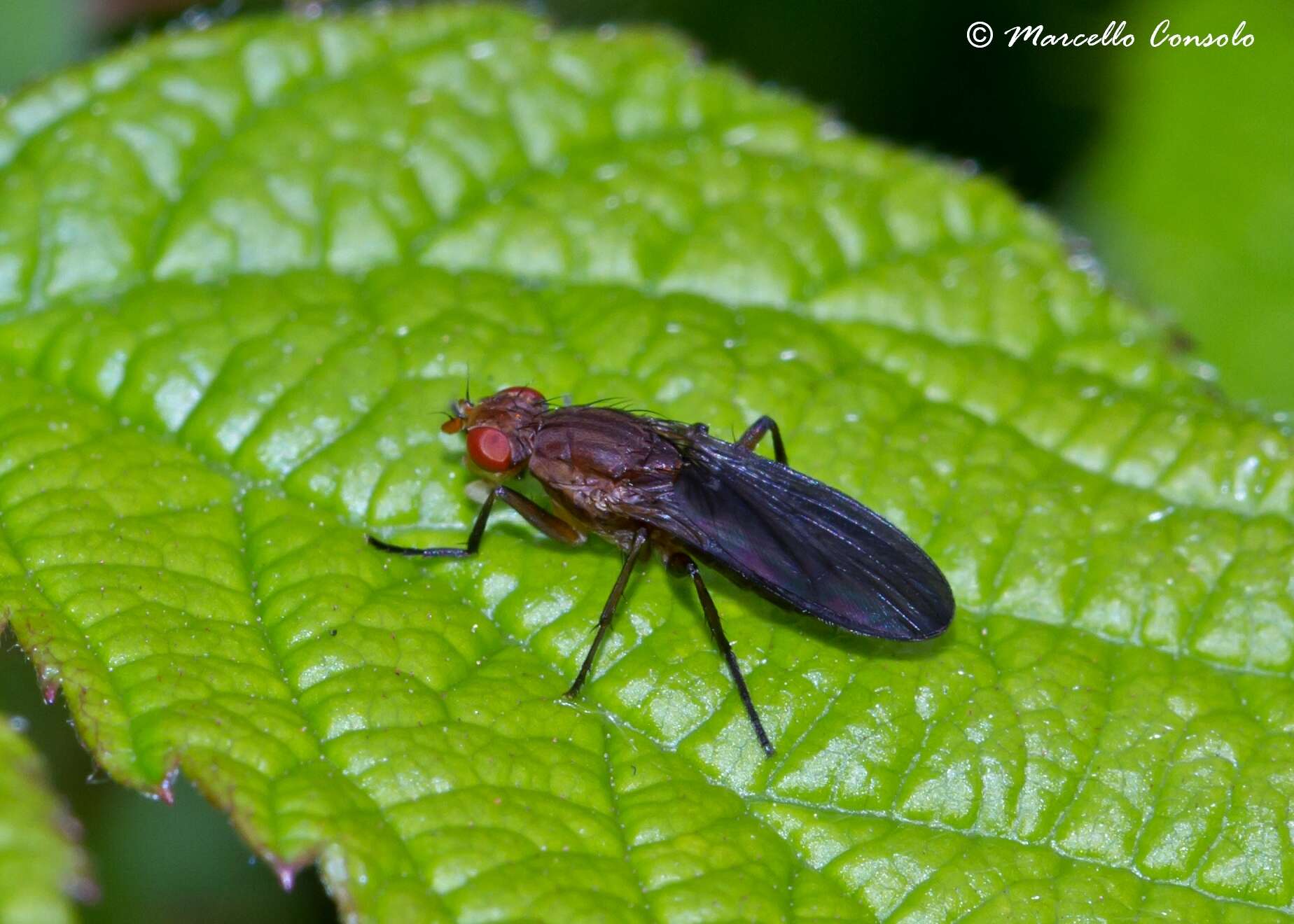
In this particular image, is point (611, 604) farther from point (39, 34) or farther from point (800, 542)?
point (39, 34)

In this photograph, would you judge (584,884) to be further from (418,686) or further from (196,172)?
(196,172)

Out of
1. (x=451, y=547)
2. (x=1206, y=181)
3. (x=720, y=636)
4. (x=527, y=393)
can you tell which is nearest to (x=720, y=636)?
(x=720, y=636)

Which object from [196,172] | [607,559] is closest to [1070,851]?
[607,559]

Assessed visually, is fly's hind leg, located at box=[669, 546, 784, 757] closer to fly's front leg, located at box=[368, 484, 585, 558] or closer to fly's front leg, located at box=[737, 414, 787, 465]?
fly's front leg, located at box=[737, 414, 787, 465]

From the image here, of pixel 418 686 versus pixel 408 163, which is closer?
pixel 418 686

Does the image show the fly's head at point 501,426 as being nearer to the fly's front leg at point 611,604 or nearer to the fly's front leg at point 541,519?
the fly's front leg at point 541,519

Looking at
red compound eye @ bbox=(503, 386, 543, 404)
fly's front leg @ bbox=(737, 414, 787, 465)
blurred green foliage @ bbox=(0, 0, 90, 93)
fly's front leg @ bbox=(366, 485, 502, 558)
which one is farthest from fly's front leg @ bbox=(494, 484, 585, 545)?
blurred green foliage @ bbox=(0, 0, 90, 93)

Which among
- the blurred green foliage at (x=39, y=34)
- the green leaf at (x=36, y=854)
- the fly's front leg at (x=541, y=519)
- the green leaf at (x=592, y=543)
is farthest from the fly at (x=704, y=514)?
the blurred green foliage at (x=39, y=34)

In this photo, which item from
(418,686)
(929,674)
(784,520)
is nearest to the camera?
(418,686)
